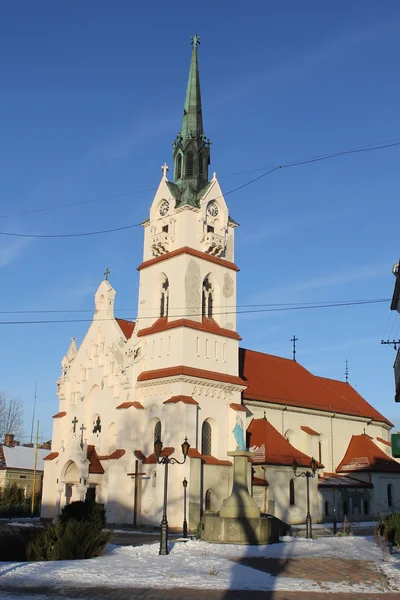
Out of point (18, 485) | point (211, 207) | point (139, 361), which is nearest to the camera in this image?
point (139, 361)

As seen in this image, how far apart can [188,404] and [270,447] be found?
792 cm

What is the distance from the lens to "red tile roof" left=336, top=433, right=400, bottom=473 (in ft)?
173

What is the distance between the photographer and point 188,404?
39.9 meters

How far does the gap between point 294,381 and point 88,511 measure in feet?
105

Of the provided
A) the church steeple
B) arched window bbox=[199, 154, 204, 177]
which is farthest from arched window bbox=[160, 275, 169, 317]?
arched window bbox=[199, 154, 204, 177]

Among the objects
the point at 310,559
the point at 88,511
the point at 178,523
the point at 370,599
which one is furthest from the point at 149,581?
the point at 178,523

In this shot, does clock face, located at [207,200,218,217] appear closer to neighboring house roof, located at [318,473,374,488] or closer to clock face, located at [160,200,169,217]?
clock face, located at [160,200,169,217]

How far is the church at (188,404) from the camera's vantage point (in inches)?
1575

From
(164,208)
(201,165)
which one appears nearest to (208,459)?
(164,208)

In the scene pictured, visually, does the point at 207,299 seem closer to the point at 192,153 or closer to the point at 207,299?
the point at 207,299

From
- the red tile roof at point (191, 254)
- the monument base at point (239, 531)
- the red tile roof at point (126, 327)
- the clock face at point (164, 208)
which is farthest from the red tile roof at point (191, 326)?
the monument base at point (239, 531)

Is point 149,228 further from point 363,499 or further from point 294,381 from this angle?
point 363,499

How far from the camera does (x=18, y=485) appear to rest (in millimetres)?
61500

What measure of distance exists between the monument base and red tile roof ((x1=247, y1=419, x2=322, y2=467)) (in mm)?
16546
